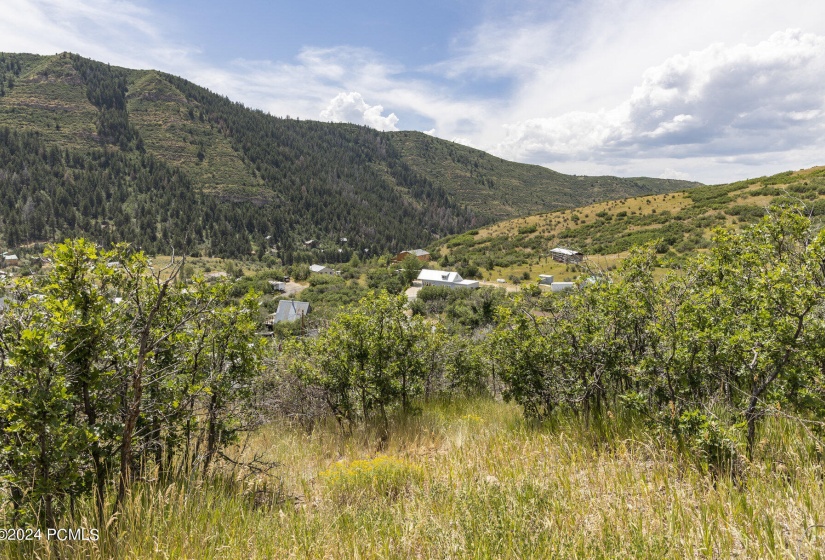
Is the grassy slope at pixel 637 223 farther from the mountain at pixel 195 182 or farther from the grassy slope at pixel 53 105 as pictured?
the grassy slope at pixel 53 105

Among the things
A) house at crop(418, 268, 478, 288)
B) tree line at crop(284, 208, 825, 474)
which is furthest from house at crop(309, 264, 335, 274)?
tree line at crop(284, 208, 825, 474)

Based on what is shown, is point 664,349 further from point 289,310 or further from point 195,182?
point 195,182

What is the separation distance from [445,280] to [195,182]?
112097 mm

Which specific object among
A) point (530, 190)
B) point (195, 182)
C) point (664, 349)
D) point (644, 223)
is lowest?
point (664, 349)

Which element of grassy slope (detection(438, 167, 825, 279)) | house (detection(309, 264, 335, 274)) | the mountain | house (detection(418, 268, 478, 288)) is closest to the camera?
grassy slope (detection(438, 167, 825, 279))

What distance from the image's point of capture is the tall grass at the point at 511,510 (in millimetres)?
2389

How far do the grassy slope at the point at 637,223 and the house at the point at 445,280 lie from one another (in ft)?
20.4

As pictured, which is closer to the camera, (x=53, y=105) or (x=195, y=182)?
(x=195, y=182)

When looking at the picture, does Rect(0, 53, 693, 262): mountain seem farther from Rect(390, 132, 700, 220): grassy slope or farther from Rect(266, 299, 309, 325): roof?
Rect(266, 299, 309, 325): roof

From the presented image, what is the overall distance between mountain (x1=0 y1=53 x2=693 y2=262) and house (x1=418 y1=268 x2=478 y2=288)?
4946cm

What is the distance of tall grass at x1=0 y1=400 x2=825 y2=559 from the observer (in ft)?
7.84

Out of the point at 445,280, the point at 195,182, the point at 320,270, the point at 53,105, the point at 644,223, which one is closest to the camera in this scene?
the point at 644,223

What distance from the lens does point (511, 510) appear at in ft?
9.25

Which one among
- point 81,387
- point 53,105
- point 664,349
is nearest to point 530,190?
point 664,349
